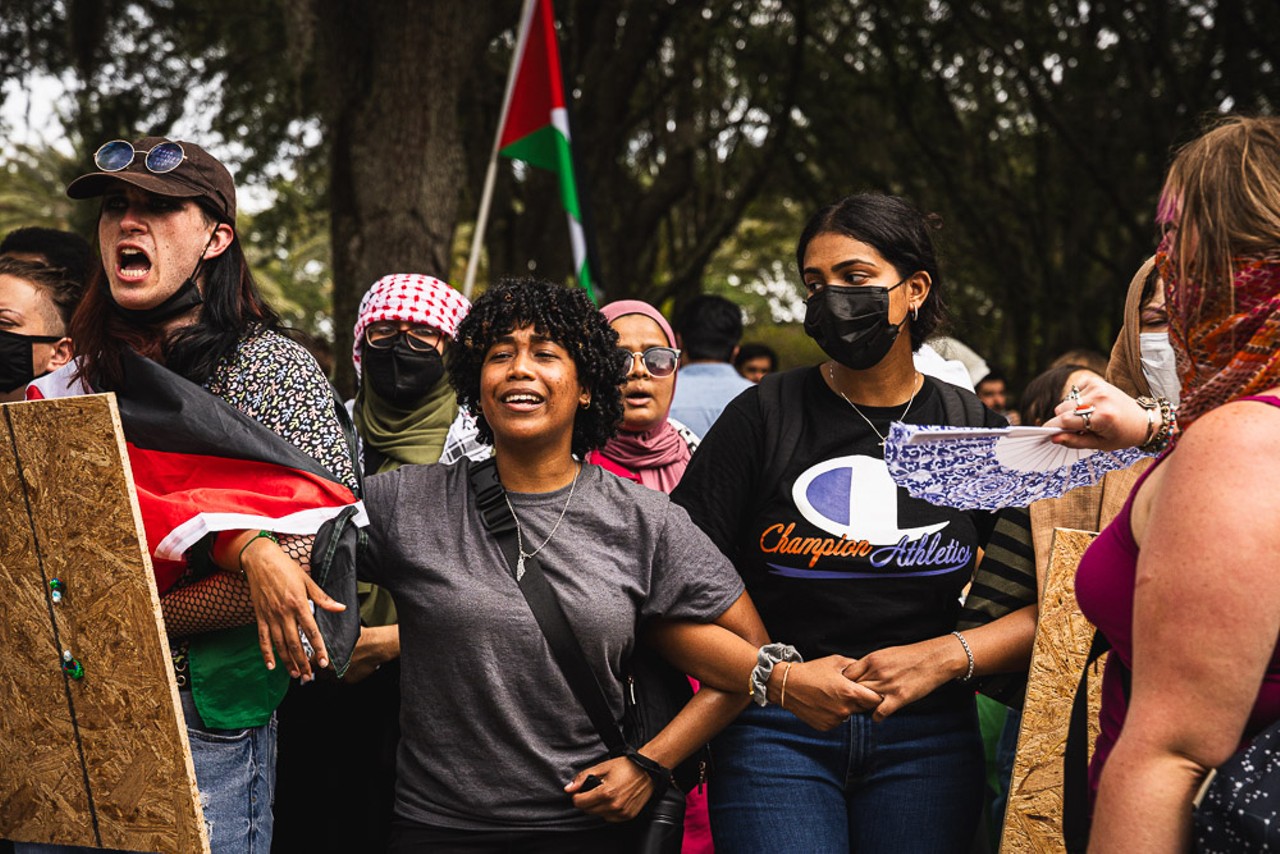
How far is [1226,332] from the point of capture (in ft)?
6.21

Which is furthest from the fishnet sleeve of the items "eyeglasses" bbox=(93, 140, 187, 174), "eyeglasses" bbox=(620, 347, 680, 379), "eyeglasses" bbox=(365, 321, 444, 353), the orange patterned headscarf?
"eyeglasses" bbox=(620, 347, 680, 379)

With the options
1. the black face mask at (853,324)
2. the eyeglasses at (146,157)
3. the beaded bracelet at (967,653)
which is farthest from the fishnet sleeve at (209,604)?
the beaded bracelet at (967,653)

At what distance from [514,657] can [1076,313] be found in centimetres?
1501

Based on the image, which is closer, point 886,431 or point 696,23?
point 886,431

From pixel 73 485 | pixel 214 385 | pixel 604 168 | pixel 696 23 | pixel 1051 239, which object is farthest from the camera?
pixel 1051 239

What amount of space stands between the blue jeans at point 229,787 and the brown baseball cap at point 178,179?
Answer: 1108 millimetres

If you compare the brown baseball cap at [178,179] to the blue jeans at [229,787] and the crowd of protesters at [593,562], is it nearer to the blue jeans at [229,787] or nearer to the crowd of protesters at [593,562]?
the crowd of protesters at [593,562]

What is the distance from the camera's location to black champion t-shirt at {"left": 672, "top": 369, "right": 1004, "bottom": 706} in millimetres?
3195

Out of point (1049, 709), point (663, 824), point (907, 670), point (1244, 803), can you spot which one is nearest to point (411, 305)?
point (663, 824)

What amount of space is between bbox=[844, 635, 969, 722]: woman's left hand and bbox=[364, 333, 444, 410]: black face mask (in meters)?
2.14

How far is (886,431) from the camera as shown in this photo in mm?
3346

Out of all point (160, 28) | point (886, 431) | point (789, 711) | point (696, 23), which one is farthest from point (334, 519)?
point (696, 23)

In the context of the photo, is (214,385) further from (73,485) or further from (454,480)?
(454,480)

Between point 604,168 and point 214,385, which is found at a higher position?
point 604,168
